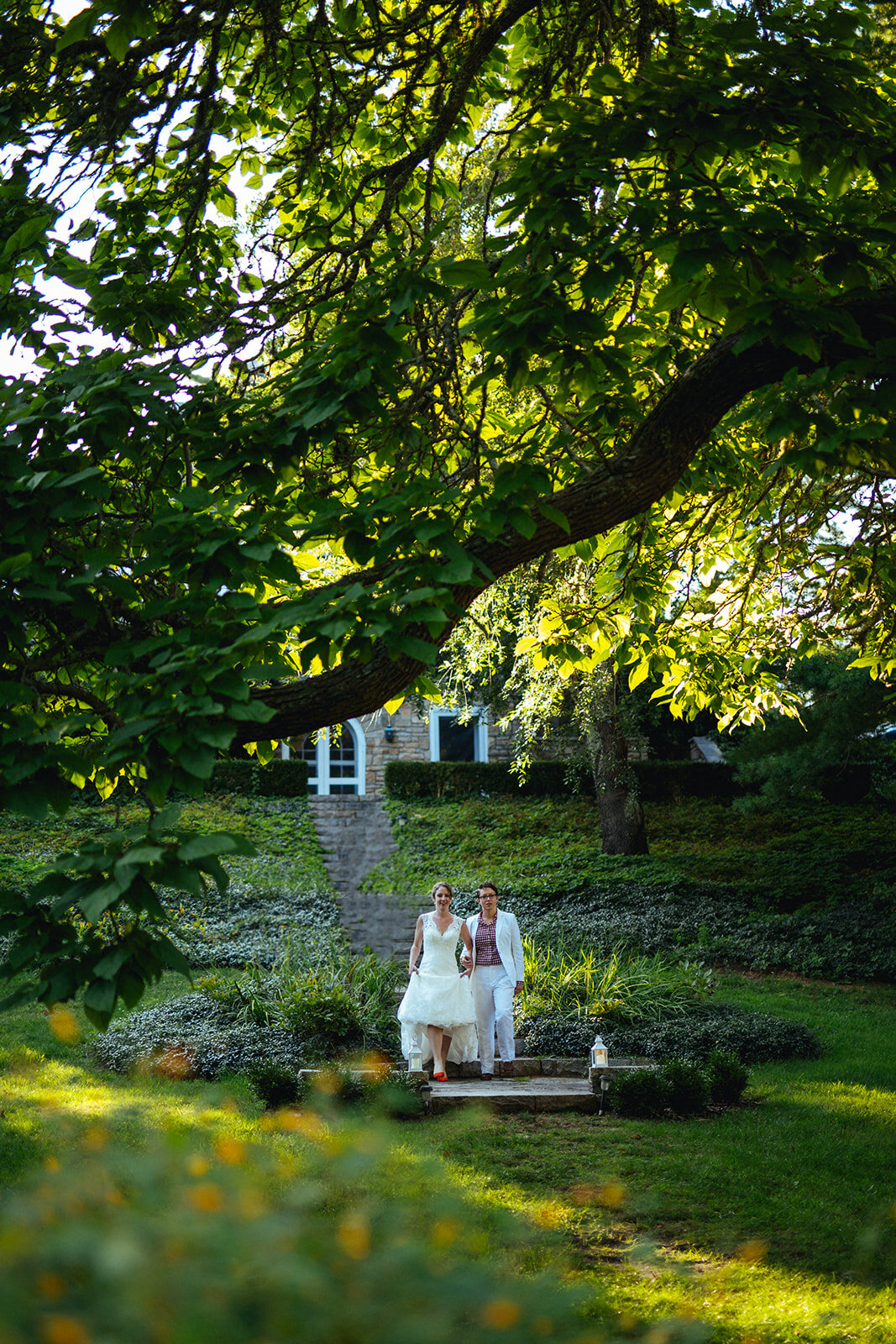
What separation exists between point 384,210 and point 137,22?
1702 millimetres

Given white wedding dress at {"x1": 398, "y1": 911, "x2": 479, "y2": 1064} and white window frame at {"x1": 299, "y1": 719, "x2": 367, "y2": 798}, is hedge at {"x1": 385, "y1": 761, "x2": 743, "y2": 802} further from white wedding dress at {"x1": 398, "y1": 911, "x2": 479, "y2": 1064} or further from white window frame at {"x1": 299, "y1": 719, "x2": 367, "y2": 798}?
white wedding dress at {"x1": 398, "y1": 911, "x2": 479, "y2": 1064}

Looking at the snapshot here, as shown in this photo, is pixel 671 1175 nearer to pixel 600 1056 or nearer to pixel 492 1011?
pixel 600 1056

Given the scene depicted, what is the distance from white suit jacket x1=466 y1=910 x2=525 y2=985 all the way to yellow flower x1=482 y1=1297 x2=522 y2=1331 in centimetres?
730

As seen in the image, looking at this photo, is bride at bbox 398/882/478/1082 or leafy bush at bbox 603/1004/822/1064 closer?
bride at bbox 398/882/478/1082

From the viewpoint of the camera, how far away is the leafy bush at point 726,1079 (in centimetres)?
766

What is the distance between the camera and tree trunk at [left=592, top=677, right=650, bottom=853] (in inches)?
669

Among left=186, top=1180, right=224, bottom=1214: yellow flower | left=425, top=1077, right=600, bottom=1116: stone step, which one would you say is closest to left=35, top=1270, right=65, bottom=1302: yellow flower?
left=186, top=1180, right=224, bottom=1214: yellow flower

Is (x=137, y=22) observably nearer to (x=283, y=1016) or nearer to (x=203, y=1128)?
(x=203, y=1128)

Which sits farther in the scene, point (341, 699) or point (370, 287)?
point (370, 287)

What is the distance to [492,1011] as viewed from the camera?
8.90 m

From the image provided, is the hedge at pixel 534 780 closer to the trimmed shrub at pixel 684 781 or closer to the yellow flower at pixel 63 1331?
the trimmed shrub at pixel 684 781

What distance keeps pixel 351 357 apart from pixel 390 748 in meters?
20.2

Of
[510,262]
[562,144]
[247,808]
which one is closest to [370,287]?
[510,262]

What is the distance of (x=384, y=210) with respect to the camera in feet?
18.0
